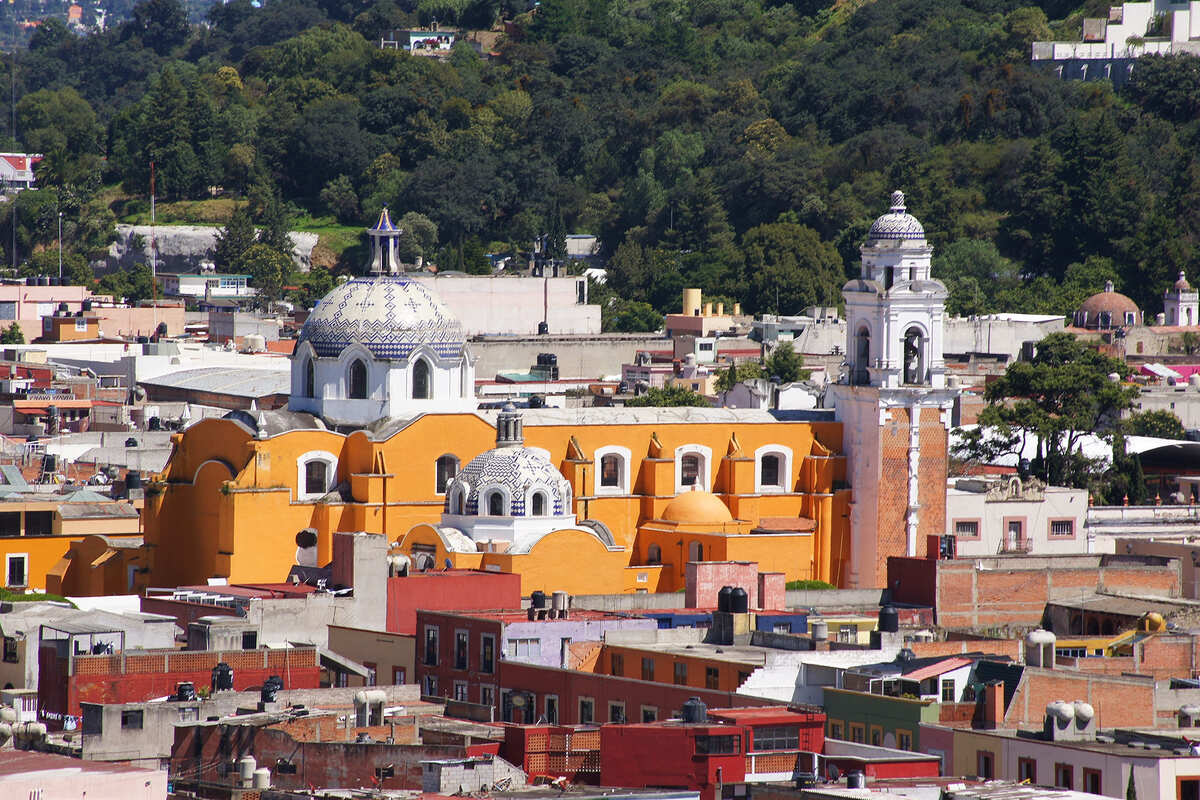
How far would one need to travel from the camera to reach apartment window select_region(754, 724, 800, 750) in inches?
1215

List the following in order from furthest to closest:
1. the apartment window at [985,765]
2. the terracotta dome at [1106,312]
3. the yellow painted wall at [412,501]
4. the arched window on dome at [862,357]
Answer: the terracotta dome at [1106,312], the arched window on dome at [862,357], the yellow painted wall at [412,501], the apartment window at [985,765]

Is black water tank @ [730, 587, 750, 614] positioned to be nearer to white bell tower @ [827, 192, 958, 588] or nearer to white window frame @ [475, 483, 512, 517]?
white window frame @ [475, 483, 512, 517]

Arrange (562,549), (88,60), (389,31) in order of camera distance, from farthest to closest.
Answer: (88,60) < (389,31) < (562,549)

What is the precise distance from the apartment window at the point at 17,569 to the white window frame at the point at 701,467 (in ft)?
41.0

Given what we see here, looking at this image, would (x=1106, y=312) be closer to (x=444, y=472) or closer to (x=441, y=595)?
(x=444, y=472)

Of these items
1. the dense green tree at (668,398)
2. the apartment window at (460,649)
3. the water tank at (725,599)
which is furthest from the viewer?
the dense green tree at (668,398)

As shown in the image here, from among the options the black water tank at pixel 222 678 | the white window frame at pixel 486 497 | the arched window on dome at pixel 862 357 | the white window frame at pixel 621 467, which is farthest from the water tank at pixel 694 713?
the arched window on dome at pixel 862 357

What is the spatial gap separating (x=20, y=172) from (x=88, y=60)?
1816 inches

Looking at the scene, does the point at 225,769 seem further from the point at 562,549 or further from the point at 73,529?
the point at 73,529

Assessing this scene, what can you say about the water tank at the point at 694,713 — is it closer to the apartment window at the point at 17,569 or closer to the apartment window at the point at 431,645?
the apartment window at the point at 431,645

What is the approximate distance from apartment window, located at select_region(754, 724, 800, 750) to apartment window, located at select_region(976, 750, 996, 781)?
6.73 ft

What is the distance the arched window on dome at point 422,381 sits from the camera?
54.8 metres

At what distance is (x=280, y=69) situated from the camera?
145625 mm

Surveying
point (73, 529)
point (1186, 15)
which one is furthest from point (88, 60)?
point (73, 529)
